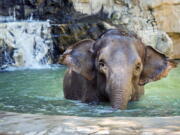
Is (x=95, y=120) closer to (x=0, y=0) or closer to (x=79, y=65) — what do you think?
(x=79, y=65)

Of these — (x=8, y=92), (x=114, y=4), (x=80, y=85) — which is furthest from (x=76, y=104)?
(x=114, y=4)

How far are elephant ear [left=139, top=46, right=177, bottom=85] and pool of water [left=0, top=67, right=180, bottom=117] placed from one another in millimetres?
372

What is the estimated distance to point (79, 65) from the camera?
5.45m

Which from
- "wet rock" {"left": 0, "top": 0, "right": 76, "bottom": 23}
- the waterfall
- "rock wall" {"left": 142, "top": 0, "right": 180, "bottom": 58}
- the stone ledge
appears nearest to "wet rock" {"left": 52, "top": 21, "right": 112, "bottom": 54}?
the waterfall

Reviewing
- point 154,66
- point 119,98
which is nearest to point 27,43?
point 154,66

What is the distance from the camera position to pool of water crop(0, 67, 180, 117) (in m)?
5.06

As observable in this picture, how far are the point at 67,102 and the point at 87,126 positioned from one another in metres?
3.45

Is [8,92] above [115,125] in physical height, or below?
below

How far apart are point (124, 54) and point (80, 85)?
3.78 feet

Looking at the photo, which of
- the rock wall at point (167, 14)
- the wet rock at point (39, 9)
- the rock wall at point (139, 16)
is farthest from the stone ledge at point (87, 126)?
the rock wall at point (167, 14)

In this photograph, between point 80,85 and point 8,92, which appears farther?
point 8,92

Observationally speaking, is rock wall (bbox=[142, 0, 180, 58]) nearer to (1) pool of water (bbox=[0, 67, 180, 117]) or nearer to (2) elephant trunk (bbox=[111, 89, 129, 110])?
(1) pool of water (bbox=[0, 67, 180, 117])

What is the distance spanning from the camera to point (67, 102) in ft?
19.6

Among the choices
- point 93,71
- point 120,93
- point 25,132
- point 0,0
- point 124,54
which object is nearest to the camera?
point 25,132
